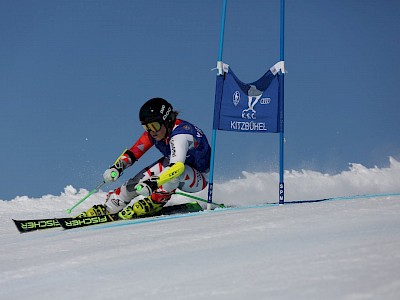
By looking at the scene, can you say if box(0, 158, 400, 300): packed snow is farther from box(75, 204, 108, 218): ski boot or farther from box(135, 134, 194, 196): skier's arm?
box(75, 204, 108, 218): ski boot

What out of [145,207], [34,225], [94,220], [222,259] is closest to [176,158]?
[145,207]

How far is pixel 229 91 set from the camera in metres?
6.04

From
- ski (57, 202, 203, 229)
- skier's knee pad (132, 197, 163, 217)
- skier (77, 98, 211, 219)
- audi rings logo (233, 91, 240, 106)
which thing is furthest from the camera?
audi rings logo (233, 91, 240, 106)

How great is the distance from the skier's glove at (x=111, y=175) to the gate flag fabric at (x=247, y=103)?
1.23 m

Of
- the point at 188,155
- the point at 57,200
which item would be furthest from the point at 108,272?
the point at 57,200

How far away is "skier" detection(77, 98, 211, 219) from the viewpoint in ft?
17.6

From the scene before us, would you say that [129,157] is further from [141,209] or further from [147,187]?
[147,187]

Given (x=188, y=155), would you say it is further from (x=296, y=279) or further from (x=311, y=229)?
(x=296, y=279)

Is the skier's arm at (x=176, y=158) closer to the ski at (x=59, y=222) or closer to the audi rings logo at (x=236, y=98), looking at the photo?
the ski at (x=59, y=222)

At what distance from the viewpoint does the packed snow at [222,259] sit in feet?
6.66

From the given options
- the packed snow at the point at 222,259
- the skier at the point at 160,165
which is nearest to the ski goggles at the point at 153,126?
the skier at the point at 160,165

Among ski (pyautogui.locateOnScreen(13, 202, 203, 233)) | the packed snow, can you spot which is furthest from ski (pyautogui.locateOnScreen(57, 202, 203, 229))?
the packed snow

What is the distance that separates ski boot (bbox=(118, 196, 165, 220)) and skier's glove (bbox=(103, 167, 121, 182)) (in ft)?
1.99

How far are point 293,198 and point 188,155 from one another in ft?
8.47
